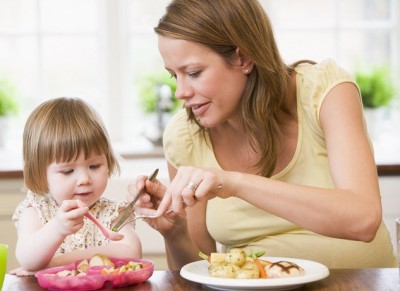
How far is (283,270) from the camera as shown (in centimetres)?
156

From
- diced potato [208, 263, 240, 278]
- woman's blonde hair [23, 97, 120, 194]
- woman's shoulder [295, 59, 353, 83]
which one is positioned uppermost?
woman's shoulder [295, 59, 353, 83]

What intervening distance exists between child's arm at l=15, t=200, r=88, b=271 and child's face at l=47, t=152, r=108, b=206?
101 mm

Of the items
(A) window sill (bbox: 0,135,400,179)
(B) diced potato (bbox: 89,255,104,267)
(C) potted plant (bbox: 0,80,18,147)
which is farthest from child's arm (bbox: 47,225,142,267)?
(C) potted plant (bbox: 0,80,18,147)

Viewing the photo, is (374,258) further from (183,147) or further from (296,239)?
(183,147)

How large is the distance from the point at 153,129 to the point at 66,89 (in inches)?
19.7

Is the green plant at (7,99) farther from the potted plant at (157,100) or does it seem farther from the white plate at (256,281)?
the white plate at (256,281)

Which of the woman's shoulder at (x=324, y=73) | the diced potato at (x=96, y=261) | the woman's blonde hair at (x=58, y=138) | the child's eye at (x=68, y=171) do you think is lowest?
the diced potato at (x=96, y=261)

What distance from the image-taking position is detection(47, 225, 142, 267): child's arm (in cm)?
185

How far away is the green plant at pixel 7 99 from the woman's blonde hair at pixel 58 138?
5.84ft

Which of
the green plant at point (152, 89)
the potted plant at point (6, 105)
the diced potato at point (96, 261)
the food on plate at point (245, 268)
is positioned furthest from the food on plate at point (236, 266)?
the potted plant at point (6, 105)

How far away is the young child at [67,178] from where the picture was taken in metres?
1.87

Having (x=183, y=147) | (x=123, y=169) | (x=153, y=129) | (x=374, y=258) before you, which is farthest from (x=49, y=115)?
(x=153, y=129)

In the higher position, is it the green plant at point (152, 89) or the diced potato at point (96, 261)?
the green plant at point (152, 89)

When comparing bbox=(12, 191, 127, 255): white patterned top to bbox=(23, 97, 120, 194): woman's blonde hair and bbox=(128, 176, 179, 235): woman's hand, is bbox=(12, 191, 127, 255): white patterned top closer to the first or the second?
bbox=(23, 97, 120, 194): woman's blonde hair
